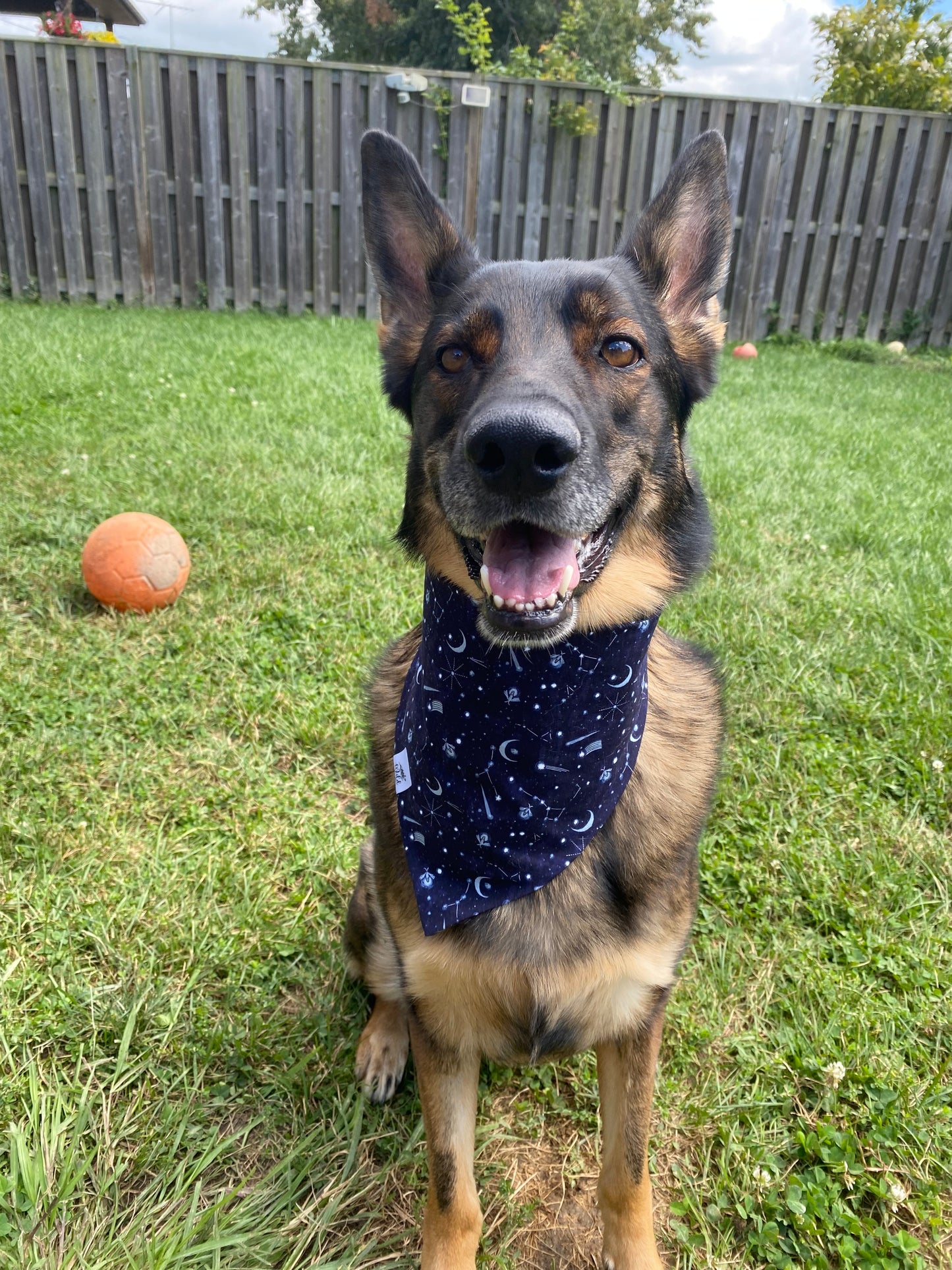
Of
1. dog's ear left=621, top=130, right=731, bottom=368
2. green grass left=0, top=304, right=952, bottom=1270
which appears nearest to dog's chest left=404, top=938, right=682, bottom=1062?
green grass left=0, top=304, right=952, bottom=1270

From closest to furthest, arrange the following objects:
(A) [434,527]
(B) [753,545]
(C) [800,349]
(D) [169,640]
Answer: (A) [434,527] < (D) [169,640] < (B) [753,545] < (C) [800,349]

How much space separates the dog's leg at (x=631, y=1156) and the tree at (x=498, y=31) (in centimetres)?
2284

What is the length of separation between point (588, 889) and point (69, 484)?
440 cm

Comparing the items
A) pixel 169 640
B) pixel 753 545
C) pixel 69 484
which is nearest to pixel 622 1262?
pixel 169 640

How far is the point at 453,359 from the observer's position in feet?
6.51

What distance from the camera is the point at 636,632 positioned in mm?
1840

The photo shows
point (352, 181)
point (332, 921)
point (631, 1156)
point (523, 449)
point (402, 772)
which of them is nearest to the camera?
point (523, 449)

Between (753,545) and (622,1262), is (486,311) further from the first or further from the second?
(753,545)

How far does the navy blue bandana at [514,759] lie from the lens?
5.88ft

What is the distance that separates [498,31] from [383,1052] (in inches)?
1171

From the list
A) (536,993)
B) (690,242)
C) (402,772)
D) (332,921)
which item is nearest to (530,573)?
(402,772)

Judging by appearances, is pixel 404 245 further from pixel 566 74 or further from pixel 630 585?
pixel 566 74

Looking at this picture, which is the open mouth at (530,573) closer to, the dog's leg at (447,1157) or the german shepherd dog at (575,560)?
the german shepherd dog at (575,560)

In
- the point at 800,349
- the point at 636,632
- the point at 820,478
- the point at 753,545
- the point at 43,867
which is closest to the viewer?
the point at 636,632
